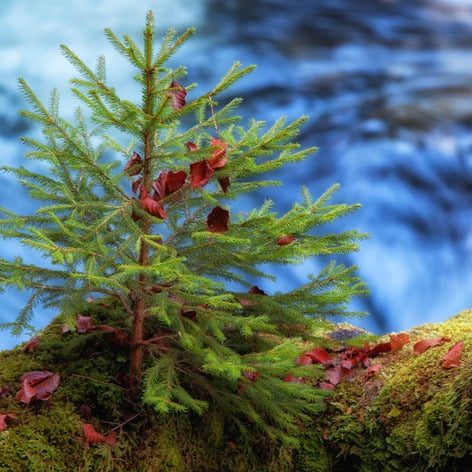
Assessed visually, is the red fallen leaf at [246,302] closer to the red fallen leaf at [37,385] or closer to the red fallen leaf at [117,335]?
the red fallen leaf at [117,335]

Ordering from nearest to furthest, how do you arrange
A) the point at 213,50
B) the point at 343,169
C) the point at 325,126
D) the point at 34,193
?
the point at 34,193 → the point at 343,169 → the point at 325,126 → the point at 213,50

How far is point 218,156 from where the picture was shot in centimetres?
258

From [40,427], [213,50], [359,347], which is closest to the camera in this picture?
[40,427]

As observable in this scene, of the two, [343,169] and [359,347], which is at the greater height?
[343,169]

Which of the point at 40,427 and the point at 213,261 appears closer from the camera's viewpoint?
the point at 40,427

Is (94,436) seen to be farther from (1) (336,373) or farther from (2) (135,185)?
(1) (336,373)

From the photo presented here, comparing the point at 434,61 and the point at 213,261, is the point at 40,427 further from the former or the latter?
the point at 434,61

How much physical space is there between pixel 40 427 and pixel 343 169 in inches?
198

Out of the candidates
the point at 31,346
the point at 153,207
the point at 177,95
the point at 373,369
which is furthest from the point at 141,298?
the point at 373,369

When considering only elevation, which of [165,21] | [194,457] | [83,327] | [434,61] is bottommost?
[194,457]

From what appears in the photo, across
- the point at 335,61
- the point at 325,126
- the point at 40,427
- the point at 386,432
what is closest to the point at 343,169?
the point at 325,126

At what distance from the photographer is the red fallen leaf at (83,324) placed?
294cm

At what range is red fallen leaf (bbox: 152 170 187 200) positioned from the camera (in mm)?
2613

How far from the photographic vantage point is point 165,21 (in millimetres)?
8977
